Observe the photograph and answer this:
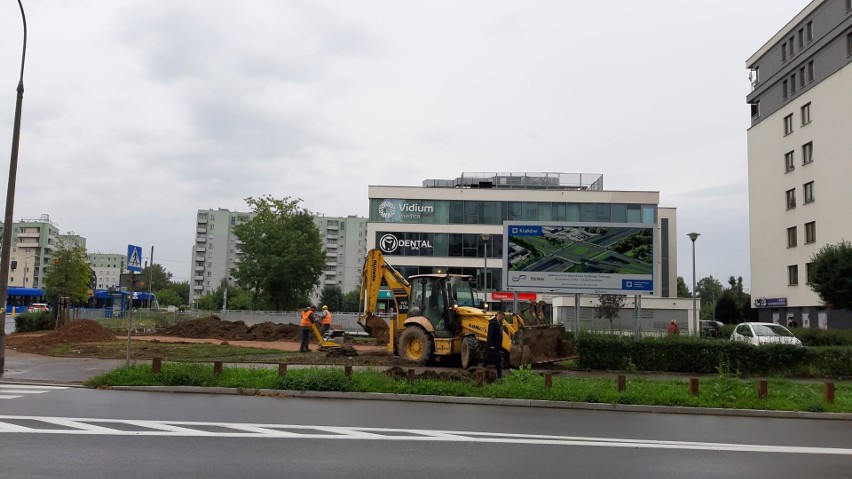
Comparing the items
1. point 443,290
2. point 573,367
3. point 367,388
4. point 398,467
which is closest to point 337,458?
point 398,467

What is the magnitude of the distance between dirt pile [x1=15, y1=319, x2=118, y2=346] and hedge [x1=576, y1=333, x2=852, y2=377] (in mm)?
21985

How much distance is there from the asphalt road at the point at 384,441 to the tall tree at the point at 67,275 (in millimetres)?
26610

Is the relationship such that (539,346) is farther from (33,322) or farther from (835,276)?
(33,322)

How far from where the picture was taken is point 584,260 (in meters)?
22.8

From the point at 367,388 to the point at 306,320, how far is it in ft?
38.1

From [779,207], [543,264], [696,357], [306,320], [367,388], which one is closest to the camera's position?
[367,388]

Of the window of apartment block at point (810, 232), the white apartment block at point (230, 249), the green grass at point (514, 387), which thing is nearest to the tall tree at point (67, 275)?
the green grass at point (514, 387)

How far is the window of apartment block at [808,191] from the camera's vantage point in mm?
45969

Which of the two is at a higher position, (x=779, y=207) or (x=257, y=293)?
(x=779, y=207)

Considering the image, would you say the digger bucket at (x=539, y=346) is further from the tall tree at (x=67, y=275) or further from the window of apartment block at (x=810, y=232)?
the window of apartment block at (x=810, y=232)

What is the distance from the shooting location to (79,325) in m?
31.2

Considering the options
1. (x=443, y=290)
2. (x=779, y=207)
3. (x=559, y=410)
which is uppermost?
(x=779, y=207)

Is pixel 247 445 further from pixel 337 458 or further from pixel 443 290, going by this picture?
pixel 443 290

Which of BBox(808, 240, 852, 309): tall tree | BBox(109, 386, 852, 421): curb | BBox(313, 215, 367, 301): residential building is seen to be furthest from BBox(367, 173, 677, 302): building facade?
BBox(313, 215, 367, 301): residential building
